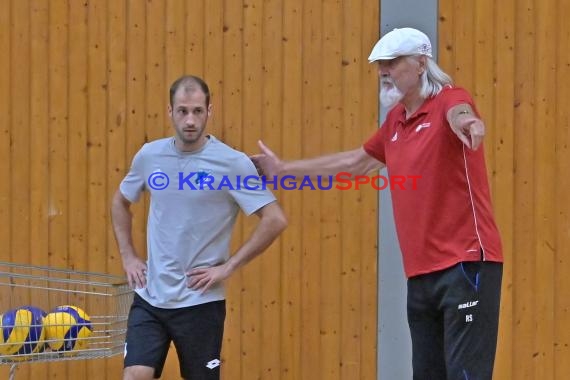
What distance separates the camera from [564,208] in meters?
7.26

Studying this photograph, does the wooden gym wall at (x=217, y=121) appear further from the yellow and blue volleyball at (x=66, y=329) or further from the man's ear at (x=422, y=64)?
the man's ear at (x=422, y=64)

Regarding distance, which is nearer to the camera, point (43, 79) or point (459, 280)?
point (459, 280)

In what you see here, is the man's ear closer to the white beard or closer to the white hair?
the white hair

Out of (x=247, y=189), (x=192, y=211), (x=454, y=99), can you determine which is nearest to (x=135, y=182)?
(x=192, y=211)

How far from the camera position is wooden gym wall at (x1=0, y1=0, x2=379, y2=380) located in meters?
7.13

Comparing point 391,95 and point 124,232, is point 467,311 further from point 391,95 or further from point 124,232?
point 124,232

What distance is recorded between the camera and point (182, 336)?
536 centimetres

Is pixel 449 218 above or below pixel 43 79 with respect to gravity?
below

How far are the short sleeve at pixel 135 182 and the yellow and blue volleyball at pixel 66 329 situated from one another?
27.4 inches

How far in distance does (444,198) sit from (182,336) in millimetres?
1523

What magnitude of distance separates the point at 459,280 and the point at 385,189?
2525 millimetres

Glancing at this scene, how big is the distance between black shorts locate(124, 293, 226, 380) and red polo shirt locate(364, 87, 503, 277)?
45.1 inches

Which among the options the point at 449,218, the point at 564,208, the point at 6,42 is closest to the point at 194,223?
the point at 449,218

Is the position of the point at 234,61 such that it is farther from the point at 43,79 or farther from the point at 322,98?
the point at 43,79
